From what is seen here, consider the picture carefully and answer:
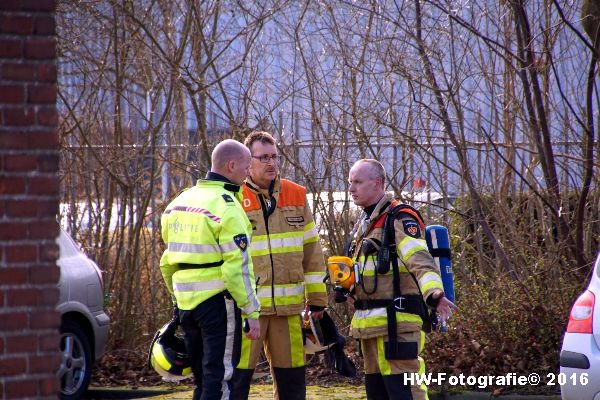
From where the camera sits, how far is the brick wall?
389cm

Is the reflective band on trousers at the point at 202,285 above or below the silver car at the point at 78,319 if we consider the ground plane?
above

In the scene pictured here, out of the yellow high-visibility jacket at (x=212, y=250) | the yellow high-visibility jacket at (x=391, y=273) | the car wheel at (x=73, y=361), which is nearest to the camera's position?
the yellow high-visibility jacket at (x=212, y=250)

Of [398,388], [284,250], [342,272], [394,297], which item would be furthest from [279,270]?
[398,388]

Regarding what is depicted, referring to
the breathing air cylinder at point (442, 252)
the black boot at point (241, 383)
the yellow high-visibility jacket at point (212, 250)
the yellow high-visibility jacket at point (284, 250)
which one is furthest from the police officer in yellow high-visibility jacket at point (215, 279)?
the breathing air cylinder at point (442, 252)

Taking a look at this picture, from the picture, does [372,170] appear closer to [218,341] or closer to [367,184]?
[367,184]

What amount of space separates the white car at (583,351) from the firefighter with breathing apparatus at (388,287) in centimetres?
108

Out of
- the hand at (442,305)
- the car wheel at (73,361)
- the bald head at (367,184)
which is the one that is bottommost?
the car wheel at (73,361)

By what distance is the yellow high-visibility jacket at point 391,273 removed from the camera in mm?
5996

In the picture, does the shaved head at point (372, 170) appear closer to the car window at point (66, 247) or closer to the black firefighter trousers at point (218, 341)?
the black firefighter trousers at point (218, 341)

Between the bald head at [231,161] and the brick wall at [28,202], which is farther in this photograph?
the bald head at [231,161]

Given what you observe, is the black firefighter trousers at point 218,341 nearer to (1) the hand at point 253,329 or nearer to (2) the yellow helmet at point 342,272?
(1) the hand at point 253,329

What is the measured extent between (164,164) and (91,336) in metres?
3.08

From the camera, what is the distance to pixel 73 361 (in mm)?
8938

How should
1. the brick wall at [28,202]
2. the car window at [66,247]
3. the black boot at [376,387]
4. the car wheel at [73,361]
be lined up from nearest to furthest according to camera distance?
the brick wall at [28,202] → the black boot at [376,387] → the car wheel at [73,361] → the car window at [66,247]
